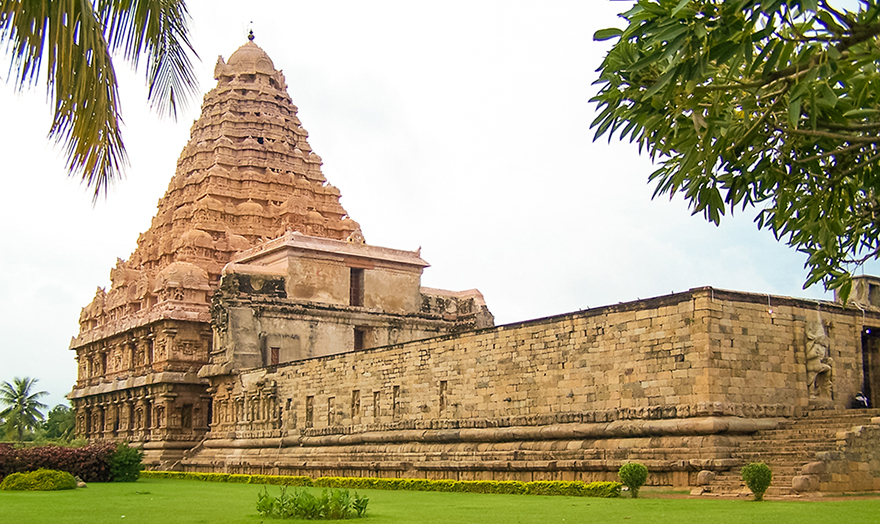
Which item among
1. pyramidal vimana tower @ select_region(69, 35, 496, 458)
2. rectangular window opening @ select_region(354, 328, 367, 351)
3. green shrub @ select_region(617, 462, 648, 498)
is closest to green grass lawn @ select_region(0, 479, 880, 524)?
green shrub @ select_region(617, 462, 648, 498)

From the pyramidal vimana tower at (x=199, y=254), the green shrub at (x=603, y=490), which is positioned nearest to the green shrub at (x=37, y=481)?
the green shrub at (x=603, y=490)

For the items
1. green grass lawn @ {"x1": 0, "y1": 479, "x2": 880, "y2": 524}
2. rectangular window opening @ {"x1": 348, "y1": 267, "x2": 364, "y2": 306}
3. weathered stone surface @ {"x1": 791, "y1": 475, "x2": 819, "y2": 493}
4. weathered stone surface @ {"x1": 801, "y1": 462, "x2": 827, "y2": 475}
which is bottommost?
green grass lawn @ {"x1": 0, "y1": 479, "x2": 880, "y2": 524}

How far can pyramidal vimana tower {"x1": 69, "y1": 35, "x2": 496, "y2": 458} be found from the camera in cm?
3447

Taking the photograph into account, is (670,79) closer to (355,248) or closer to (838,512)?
(838,512)

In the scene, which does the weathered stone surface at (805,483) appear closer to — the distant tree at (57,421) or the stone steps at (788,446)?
the stone steps at (788,446)

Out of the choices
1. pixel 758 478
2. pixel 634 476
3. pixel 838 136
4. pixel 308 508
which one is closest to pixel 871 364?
pixel 634 476

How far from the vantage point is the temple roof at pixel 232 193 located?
124 feet

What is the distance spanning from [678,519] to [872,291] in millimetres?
11039

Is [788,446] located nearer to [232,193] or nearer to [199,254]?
[199,254]

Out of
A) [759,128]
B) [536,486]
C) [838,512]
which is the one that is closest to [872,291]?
[536,486]

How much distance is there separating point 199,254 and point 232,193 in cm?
368

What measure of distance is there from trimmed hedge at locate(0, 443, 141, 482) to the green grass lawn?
13.1 feet

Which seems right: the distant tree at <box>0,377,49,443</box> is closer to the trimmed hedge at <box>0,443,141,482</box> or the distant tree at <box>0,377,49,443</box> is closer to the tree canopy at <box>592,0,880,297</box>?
the trimmed hedge at <box>0,443,141,482</box>

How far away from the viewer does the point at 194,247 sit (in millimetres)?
36812
